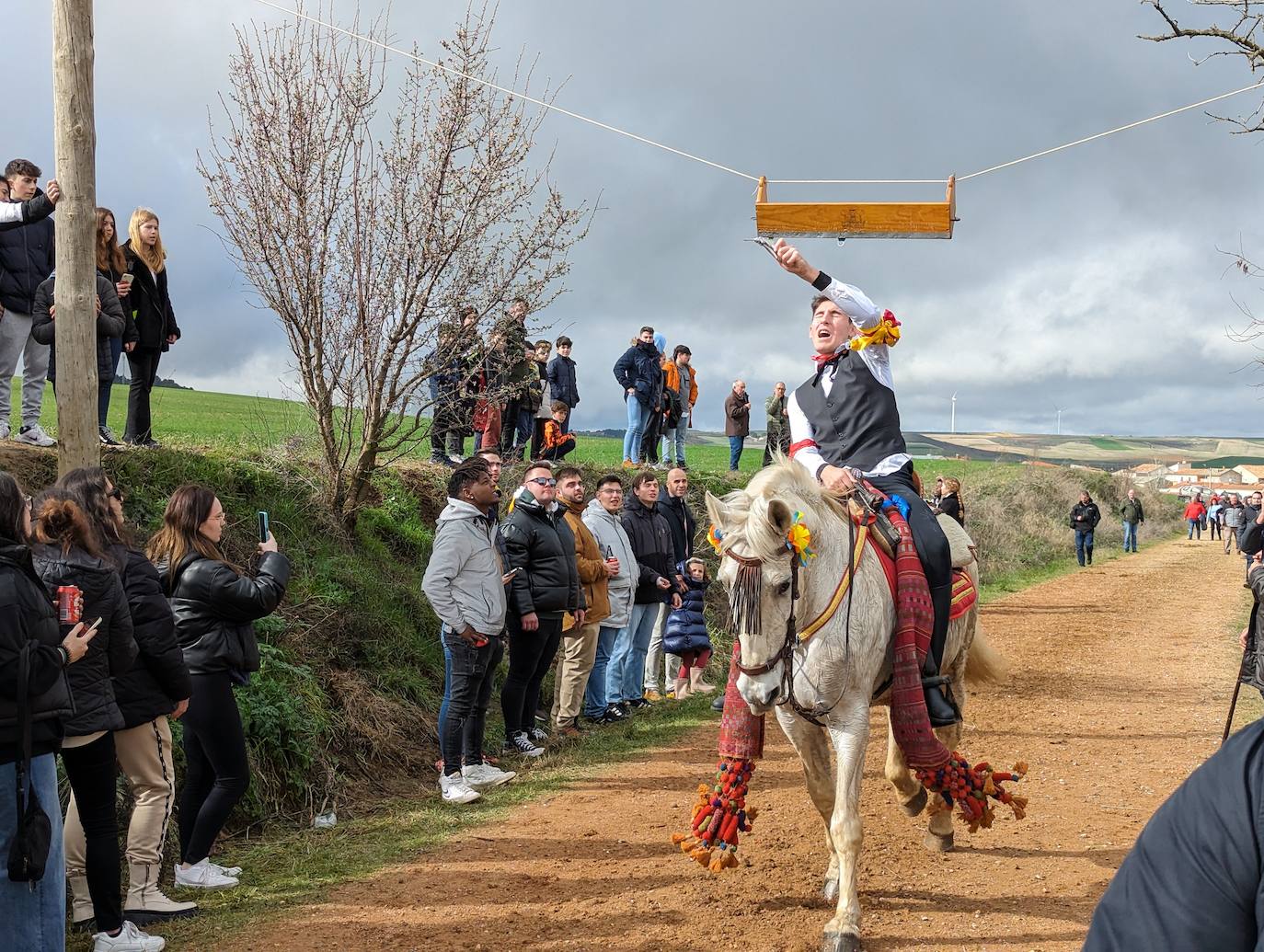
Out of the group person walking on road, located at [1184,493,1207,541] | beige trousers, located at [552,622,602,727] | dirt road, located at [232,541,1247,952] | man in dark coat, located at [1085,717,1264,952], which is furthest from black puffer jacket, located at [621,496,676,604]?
person walking on road, located at [1184,493,1207,541]

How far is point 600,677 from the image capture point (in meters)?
10.8

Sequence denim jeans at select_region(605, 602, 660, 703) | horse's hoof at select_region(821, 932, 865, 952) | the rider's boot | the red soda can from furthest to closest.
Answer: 1. denim jeans at select_region(605, 602, 660, 703)
2. the rider's boot
3. horse's hoof at select_region(821, 932, 865, 952)
4. the red soda can

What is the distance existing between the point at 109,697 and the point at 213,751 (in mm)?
1158

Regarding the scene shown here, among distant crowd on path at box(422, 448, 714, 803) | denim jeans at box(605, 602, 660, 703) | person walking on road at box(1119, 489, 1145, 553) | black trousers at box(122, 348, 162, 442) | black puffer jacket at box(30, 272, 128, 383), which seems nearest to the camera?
distant crowd on path at box(422, 448, 714, 803)

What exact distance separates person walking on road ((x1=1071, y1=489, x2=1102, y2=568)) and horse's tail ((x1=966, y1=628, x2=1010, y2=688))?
79.1 ft

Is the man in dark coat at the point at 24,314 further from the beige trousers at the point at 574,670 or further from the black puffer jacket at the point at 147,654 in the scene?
the beige trousers at the point at 574,670

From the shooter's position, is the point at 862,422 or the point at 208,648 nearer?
the point at 862,422

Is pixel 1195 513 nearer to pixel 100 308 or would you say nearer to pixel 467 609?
pixel 467 609

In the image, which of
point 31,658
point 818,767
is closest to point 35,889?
point 31,658

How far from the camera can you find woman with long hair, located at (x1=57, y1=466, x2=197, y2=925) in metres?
5.58

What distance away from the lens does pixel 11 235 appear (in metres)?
8.94

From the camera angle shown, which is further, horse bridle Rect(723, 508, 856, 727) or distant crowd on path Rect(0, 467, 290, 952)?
horse bridle Rect(723, 508, 856, 727)

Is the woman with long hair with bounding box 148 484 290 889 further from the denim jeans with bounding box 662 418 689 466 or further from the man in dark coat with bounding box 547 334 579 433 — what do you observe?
the denim jeans with bounding box 662 418 689 466

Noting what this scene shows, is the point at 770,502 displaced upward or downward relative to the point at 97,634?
upward
